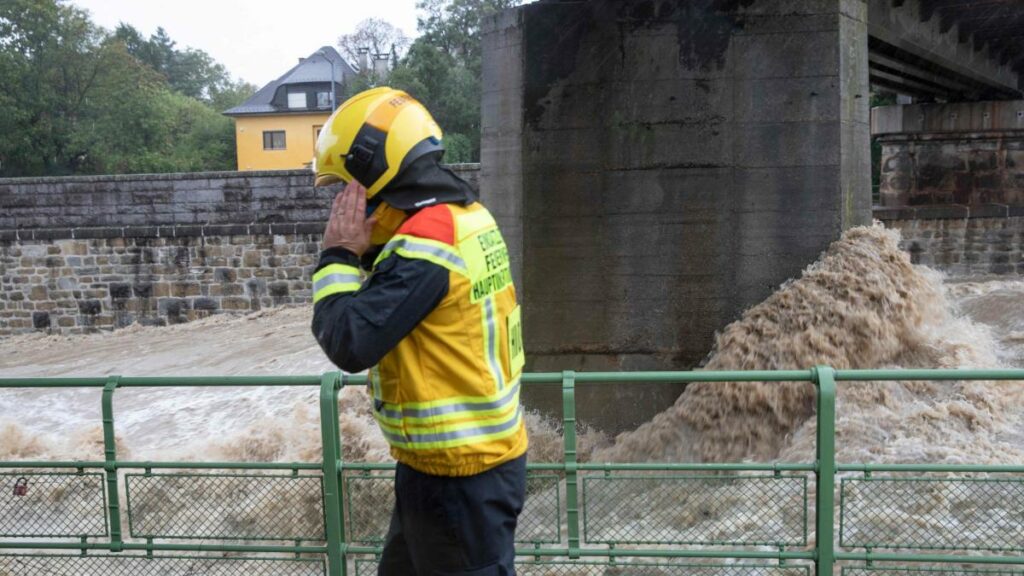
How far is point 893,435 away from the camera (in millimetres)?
7711

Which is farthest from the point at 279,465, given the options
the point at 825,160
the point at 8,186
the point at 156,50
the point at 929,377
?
the point at 156,50

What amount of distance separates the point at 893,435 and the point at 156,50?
100 m

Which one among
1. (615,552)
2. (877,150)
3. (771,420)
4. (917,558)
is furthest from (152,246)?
(877,150)

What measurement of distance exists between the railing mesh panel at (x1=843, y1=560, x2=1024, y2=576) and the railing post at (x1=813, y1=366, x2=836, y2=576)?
218mm

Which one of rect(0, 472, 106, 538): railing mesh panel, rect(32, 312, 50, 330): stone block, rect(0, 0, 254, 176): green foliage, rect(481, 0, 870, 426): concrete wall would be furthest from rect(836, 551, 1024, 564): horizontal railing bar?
rect(0, 0, 254, 176): green foliage

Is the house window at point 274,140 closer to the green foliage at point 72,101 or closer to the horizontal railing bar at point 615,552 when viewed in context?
the green foliage at point 72,101

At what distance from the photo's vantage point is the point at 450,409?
2.84 metres

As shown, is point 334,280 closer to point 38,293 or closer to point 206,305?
point 206,305

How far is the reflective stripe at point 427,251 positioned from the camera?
9.07 ft

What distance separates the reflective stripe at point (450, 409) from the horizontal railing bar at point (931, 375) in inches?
73.0

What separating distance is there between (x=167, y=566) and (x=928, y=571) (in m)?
3.60

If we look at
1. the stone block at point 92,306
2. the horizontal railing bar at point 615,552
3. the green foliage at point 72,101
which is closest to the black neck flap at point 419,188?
the horizontal railing bar at point 615,552

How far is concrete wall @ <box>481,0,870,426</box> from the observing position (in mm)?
9211

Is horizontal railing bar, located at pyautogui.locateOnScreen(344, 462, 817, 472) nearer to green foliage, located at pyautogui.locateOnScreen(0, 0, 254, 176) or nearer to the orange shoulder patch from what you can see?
the orange shoulder patch
